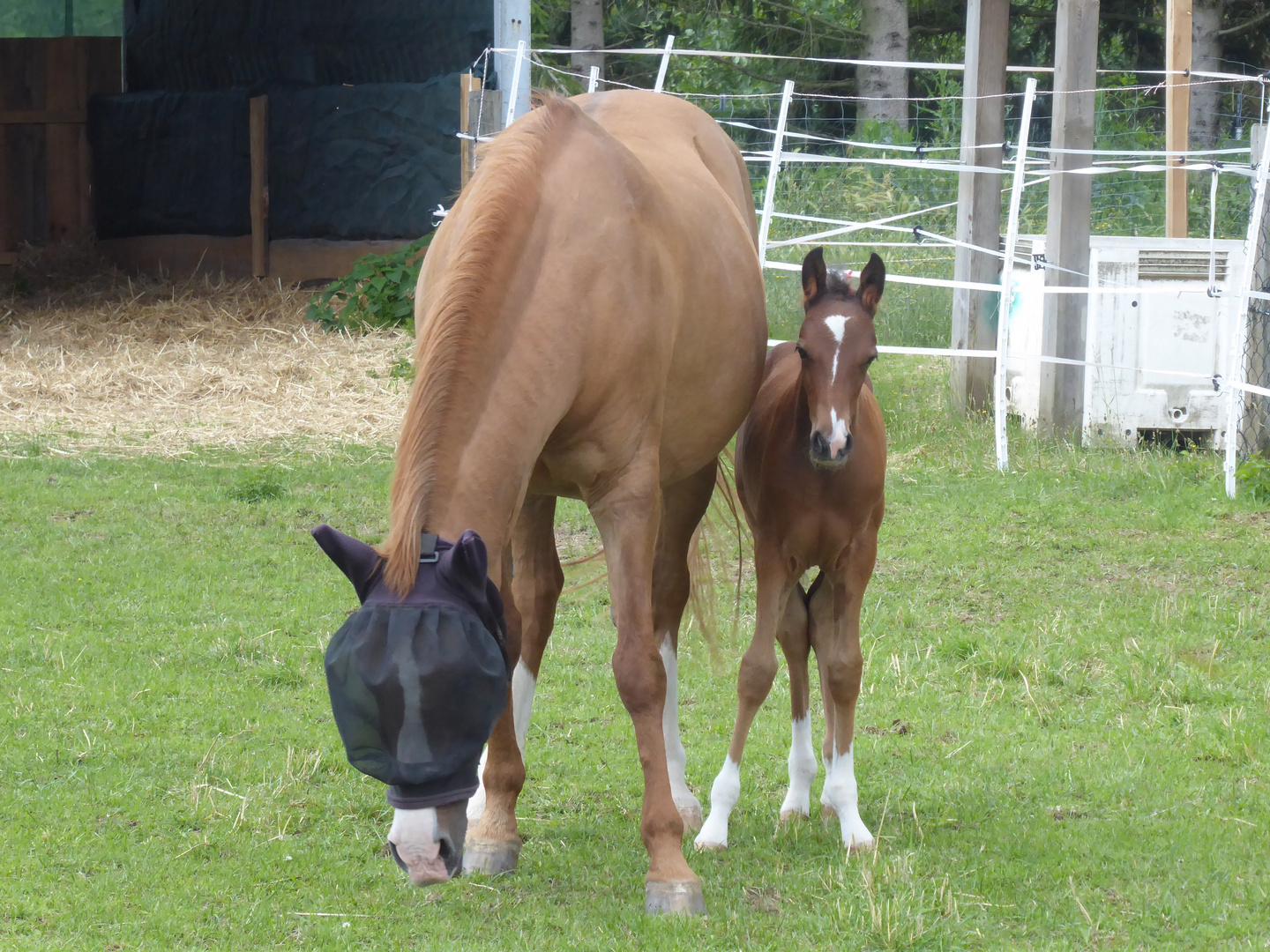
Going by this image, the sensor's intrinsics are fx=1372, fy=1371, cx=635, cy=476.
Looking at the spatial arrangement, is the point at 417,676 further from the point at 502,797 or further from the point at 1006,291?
the point at 1006,291

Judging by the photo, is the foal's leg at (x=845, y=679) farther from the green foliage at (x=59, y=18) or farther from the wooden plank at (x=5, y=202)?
the green foliage at (x=59, y=18)

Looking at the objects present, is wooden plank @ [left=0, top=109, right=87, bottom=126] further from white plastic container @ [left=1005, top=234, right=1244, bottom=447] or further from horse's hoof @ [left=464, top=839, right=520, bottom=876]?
horse's hoof @ [left=464, top=839, right=520, bottom=876]

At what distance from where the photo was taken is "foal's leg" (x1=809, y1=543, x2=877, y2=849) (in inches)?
151

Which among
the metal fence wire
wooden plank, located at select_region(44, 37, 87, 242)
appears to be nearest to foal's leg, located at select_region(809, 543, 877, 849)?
the metal fence wire

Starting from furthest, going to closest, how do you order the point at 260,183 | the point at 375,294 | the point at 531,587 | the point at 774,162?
the point at 260,183
the point at 375,294
the point at 774,162
the point at 531,587

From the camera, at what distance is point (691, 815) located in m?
4.10

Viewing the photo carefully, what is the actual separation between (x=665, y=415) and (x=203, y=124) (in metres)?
11.9

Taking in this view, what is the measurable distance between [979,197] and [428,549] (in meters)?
7.39

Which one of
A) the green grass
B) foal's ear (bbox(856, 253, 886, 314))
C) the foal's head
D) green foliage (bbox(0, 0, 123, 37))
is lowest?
the green grass

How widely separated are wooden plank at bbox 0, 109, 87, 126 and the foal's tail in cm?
1235

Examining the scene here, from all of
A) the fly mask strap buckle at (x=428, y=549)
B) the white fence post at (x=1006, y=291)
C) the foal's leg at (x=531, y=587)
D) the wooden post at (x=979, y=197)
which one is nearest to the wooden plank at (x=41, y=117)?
the wooden post at (x=979, y=197)

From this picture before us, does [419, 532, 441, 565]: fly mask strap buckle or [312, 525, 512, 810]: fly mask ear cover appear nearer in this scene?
[312, 525, 512, 810]: fly mask ear cover

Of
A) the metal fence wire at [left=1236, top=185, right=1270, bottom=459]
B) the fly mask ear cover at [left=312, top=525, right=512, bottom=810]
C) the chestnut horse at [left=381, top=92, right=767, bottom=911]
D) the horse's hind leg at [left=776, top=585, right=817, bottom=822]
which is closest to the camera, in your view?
the fly mask ear cover at [left=312, top=525, right=512, bottom=810]

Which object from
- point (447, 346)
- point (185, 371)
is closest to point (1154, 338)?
point (447, 346)
